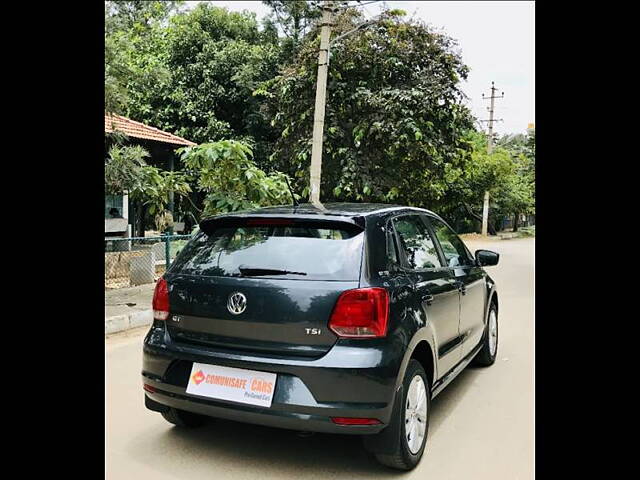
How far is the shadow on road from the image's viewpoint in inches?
128

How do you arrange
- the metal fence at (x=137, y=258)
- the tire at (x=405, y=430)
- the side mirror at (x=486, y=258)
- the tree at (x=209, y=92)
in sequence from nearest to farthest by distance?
the tire at (x=405, y=430) → the side mirror at (x=486, y=258) → the metal fence at (x=137, y=258) → the tree at (x=209, y=92)

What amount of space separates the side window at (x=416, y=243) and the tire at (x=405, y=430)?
0.69 meters

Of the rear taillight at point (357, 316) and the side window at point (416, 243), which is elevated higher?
the side window at point (416, 243)

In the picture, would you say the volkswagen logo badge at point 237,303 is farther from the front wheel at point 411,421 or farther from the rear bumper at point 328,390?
the front wheel at point 411,421

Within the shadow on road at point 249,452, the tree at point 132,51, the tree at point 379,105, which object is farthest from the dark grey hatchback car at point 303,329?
the tree at point 379,105

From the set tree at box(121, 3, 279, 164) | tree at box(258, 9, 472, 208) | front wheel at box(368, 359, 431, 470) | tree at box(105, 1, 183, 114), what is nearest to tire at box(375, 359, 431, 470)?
front wheel at box(368, 359, 431, 470)

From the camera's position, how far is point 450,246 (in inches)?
187

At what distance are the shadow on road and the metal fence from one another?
6.47 meters

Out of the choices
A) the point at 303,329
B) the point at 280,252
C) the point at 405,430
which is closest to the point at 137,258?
the point at 280,252

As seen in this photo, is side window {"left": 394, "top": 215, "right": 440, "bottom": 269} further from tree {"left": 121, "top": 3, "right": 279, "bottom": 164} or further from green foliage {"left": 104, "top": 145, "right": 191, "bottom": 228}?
tree {"left": 121, "top": 3, "right": 279, "bottom": 164}

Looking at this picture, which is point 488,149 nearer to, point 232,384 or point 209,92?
point 209,92

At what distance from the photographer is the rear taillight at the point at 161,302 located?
3.44 metres

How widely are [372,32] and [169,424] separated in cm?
1330
